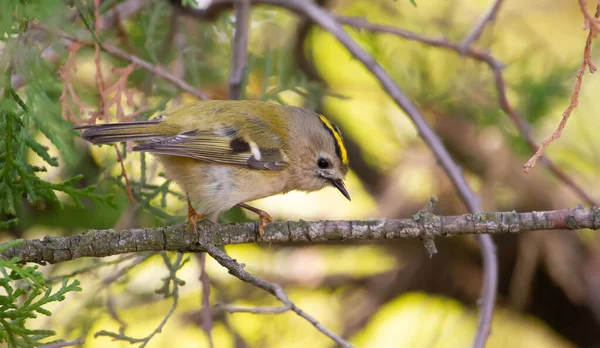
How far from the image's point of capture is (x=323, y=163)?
2.53 meters

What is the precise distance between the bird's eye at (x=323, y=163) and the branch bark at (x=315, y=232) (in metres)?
0.84

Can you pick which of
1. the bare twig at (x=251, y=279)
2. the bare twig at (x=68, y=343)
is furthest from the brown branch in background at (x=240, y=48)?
the bare twig at (x=68, y=343)

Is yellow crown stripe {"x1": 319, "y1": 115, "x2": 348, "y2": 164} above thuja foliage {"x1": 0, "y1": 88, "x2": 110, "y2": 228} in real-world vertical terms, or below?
above

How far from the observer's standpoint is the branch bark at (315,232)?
154 centimetres

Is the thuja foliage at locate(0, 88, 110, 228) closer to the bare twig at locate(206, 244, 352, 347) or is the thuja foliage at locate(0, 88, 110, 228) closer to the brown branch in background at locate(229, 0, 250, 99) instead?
the bare twig at locate(206, 244, 352, 347)

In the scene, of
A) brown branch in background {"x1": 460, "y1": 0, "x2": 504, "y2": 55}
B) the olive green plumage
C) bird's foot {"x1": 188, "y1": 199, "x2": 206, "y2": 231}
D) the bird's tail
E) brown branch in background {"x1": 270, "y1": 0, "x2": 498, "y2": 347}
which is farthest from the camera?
brown branch in background {"x1": 460, "y1": 0, "x2": 504, "y2": 55}

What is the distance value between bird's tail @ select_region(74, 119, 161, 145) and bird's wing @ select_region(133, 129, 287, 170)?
6cm

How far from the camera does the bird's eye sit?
2.53 meters

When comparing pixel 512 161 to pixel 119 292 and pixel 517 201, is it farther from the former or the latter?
pixel 119 292

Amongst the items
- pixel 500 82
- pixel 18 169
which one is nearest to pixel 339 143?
pixel 500 82

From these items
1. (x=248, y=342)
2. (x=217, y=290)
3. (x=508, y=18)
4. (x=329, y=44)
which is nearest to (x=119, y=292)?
(x=217, y=290)

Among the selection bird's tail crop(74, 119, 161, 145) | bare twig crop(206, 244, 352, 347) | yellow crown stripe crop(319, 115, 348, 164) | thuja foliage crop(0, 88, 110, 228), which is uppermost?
yellow crown stripe crop(319, 115, 348, 164)

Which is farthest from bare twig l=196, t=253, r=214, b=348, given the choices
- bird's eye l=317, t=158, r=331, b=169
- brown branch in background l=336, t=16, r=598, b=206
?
brown branch in background l=336, t=16, r=598, b=206

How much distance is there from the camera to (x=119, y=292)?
118 inches
